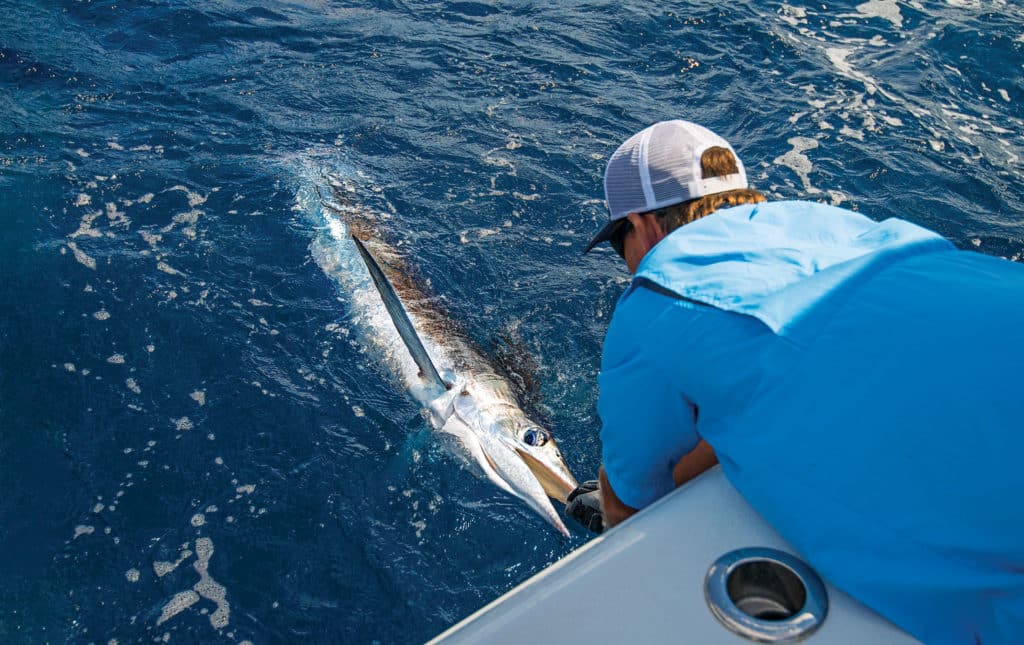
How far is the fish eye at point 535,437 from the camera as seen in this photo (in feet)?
12.4

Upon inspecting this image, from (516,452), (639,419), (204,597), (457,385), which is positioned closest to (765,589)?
(639,419)

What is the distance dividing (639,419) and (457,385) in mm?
2388

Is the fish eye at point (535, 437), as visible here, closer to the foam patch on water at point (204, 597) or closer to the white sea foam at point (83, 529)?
the foam patch on water at point (204, 597)

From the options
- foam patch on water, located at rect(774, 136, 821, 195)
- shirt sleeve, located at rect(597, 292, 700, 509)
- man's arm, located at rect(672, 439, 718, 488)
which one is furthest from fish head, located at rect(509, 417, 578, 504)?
foam patch on water, located at rect(774, 136, 821, 195)

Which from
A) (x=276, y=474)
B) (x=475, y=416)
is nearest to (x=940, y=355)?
(x=475, y=416)

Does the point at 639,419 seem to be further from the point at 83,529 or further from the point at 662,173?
the point at 83,529

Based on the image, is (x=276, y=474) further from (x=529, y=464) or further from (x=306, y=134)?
(x=306, y=134)

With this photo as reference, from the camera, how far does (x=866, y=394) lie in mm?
1375

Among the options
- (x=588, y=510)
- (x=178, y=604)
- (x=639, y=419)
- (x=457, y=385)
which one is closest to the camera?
(x=639, y=419)

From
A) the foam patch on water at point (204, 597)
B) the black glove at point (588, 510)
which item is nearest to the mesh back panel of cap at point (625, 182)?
the black glove at point (588, 510)

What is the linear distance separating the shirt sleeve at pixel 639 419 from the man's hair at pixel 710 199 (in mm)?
474

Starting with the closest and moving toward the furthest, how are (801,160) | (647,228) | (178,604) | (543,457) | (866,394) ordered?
(866,394) → (647,228) → (178,604) → (543,457) → (801,160)

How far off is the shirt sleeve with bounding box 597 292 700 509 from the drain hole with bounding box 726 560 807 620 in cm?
44

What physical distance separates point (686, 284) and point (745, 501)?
52 cm
